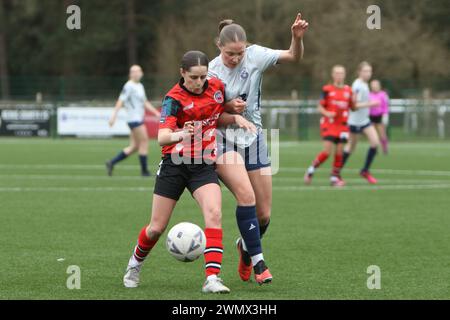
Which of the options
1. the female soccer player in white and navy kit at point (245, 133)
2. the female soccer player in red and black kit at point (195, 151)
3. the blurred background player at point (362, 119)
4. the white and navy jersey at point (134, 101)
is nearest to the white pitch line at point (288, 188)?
the blurred background player at point (362, 119)

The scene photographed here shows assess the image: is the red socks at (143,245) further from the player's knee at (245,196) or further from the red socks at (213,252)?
the player's knee at (245,196)

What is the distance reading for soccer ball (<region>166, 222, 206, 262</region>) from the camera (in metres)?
8.19

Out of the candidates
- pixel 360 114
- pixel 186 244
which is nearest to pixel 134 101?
pixel 360 114

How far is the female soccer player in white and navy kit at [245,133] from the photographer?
26.8 feet

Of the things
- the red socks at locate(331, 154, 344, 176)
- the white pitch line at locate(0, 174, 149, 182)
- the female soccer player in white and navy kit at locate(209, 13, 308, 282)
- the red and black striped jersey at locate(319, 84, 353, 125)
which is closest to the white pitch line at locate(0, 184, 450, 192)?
the red socks at locate(331, 154, 344, 176)

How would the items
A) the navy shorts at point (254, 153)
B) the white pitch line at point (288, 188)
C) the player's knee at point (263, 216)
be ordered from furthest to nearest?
the white pitch line at point (288, 188) < the player's knee at point (263, 216) < the navy shorts at point (254, 153)

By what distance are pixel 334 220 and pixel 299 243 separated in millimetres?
2301

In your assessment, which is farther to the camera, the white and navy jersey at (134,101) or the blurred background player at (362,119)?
the white and navy jersey at (134,101)

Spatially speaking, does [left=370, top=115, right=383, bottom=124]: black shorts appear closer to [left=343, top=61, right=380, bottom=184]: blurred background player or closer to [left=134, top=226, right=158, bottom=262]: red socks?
[left=343, top=61, right=380, bottom=184]: blurred background player

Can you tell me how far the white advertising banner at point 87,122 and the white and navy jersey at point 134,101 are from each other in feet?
58.9

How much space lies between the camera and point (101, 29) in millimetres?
62781

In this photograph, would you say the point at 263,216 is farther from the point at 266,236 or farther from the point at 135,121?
the point at 135,121

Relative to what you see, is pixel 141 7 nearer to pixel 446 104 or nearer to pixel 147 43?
pixel 147 43

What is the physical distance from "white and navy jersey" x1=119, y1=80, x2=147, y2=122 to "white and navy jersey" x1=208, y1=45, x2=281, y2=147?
472 inches
